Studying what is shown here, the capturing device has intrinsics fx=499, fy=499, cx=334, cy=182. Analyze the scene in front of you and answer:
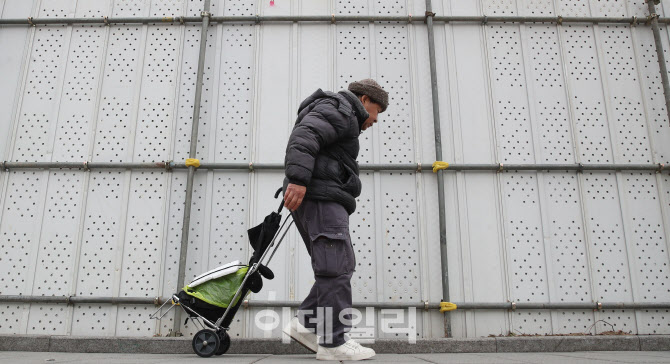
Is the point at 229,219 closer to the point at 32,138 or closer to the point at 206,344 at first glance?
the point at 206,344

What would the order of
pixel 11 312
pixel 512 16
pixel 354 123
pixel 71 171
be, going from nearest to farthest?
pixel 354 123 → pixel 11 312 → pixel 71 171 → pixel 512 16

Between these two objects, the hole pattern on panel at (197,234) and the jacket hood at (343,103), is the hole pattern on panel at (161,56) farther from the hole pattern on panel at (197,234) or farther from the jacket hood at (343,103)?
the jacket hood at (343,103)

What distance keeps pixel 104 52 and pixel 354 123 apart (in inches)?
142

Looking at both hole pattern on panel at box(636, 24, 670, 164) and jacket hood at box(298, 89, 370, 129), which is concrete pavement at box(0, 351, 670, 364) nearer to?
jacket hood at box(298, 89, 370, 129)

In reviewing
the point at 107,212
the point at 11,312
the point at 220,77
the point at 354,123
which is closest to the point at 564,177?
the point at 354,123

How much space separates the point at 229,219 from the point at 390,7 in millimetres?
2883

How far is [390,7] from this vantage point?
5.49 m

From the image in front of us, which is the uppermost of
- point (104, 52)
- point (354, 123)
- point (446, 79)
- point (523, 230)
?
point (104, 52)

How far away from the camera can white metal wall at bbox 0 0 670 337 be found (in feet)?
15.7

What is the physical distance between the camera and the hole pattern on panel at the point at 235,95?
5.12 meters

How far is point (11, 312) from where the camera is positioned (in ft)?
15.5

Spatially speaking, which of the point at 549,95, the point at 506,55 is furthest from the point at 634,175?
the point at 506,55

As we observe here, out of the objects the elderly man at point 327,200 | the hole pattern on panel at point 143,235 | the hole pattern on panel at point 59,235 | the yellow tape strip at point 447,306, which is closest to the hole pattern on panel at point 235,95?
the hole pattern on panel at point 143,235

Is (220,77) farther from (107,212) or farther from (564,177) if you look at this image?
(564,177)
